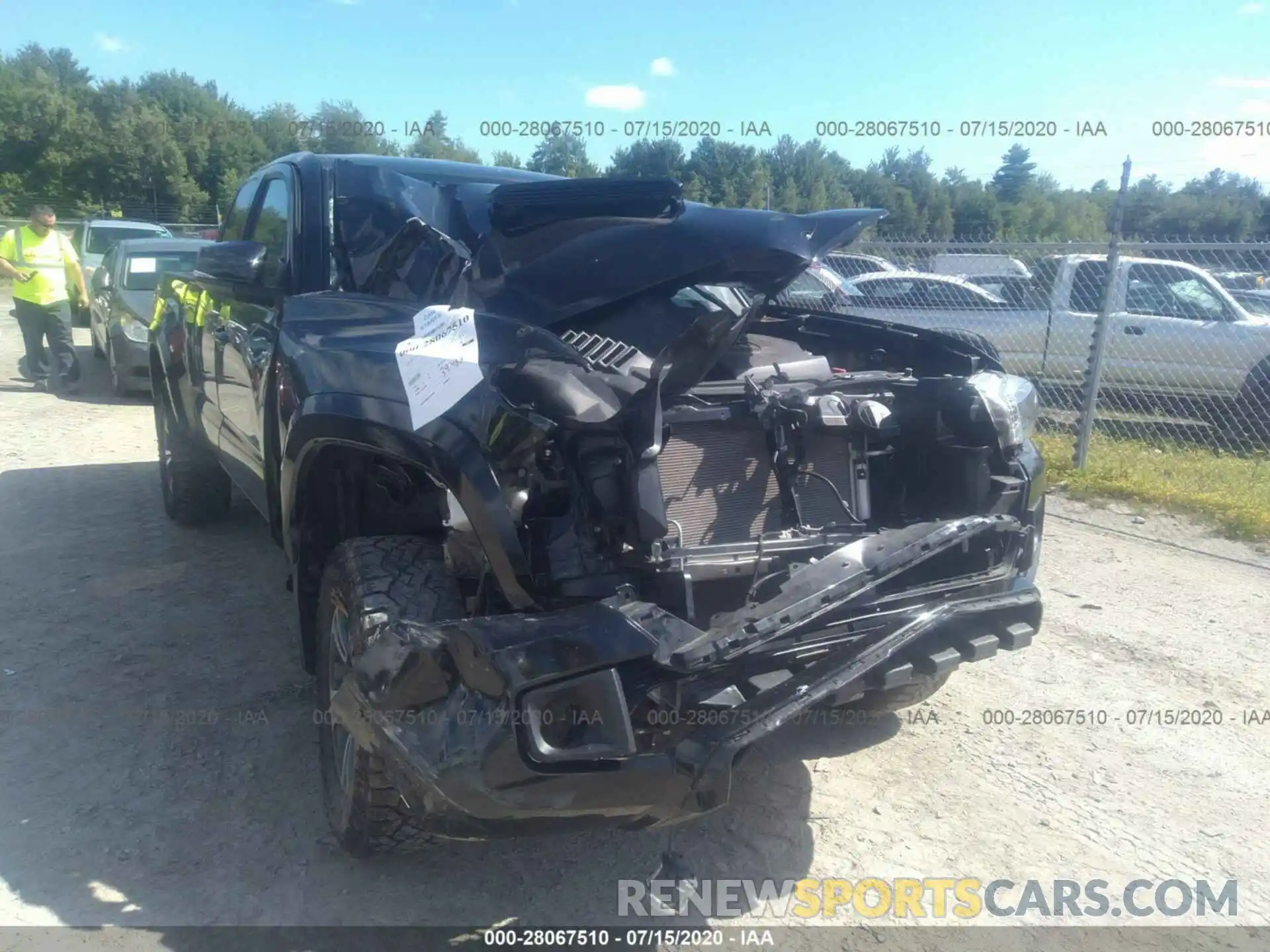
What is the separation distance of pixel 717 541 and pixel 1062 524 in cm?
448

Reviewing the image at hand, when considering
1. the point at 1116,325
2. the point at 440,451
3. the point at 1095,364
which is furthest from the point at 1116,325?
the point at 440,451

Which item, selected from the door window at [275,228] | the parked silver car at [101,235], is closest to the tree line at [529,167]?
the door window at [275,228]

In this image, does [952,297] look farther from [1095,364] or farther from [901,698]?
[901,698]

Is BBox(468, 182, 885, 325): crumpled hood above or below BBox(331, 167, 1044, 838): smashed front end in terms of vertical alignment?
above

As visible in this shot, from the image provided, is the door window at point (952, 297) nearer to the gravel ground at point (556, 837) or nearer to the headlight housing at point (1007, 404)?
the gravel ground at point (556, 837)

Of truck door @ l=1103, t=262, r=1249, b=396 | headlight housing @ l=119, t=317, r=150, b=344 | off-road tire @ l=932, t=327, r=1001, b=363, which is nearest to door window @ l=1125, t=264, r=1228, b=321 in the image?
truck door @ l=1103, t=262, r=1249, b=396

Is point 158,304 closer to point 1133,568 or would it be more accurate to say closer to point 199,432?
point 199,432

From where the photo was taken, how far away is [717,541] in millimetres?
2736

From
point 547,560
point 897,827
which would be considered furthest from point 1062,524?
point 547,560

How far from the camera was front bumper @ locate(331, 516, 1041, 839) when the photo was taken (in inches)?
80.9

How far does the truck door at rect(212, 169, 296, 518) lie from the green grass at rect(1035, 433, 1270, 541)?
5417 mm

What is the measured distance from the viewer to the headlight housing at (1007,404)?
119 inches

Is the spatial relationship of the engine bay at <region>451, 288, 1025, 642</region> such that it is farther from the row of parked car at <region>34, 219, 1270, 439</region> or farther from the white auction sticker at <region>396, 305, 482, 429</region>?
the row of parked car at <region>34, 219, 1270, 439</region>

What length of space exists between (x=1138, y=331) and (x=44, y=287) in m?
11.0
